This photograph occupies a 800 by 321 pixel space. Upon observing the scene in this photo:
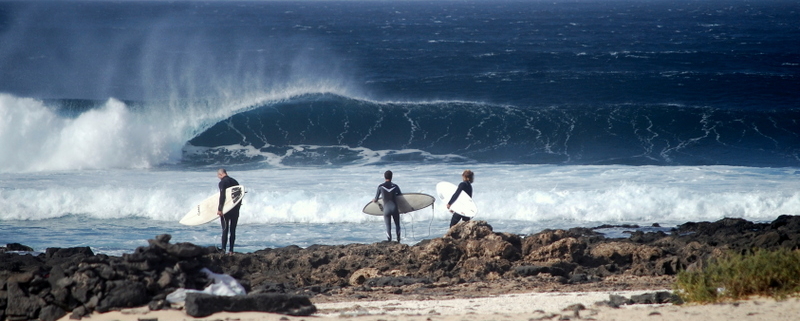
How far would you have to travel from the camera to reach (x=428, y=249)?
1015 centimetres

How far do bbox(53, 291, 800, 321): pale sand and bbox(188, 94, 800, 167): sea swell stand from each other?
14191mm

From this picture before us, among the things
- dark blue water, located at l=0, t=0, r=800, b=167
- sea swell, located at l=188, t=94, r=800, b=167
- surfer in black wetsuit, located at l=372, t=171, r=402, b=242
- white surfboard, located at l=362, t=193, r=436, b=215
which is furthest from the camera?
dark blue water, located at l=0, t=0, r=800, b=167

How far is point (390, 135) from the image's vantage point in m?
24.9

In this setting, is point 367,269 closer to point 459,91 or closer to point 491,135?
point 491,135

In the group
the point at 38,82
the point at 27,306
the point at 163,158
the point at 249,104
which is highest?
the point at 38,82

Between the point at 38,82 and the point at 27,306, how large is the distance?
→ 3331 cm

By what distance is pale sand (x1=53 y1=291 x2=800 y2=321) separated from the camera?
6609 mm

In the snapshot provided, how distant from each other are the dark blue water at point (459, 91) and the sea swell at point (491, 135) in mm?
65

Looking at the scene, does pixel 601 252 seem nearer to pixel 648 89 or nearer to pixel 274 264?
pixel 274 264

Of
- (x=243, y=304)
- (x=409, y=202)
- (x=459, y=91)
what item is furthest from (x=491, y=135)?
(x=243, y=304)

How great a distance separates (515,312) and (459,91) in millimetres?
24353

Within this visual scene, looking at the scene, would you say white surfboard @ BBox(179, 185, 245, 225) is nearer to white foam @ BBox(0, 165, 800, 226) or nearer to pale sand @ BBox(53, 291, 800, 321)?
white foam @ BBox(0, 165, 800, 226)

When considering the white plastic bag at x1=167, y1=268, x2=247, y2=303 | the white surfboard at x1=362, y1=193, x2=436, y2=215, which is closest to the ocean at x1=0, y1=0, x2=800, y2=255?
the white surfboard at x1=362, y1=193, x2=436, y2=215

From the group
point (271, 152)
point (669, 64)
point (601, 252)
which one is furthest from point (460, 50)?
point (601, 252)
